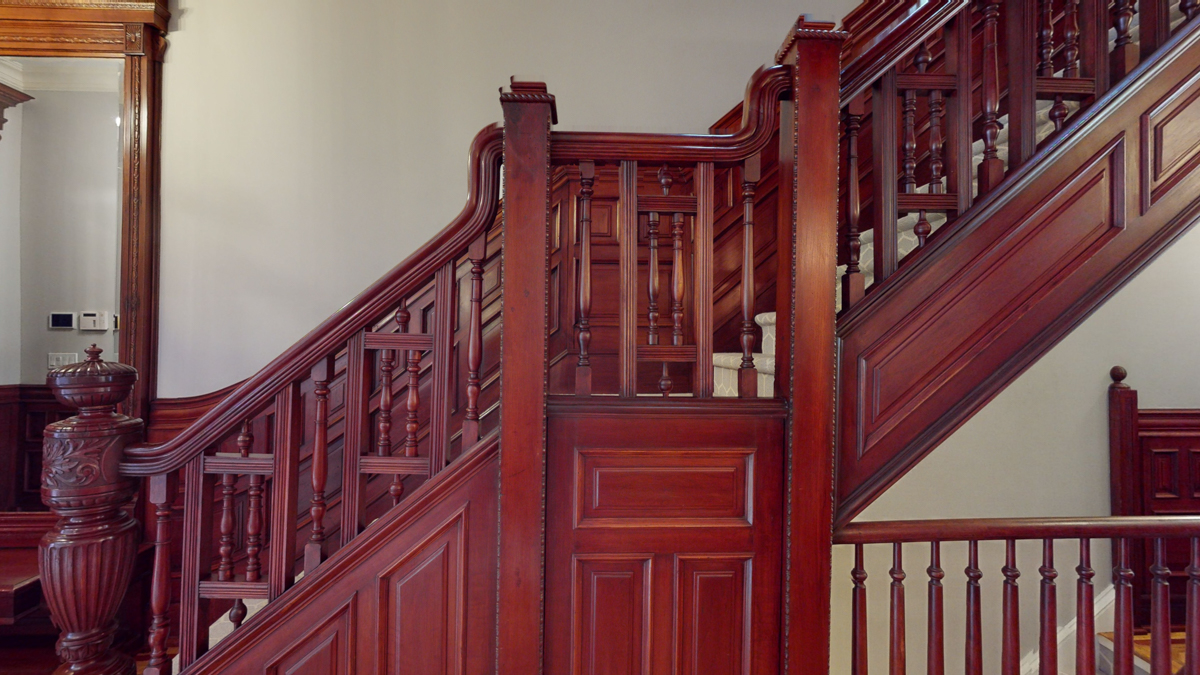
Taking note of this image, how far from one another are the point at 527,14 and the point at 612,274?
1.54m

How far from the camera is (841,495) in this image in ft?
4.80

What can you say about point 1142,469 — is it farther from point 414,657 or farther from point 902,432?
point 414,657

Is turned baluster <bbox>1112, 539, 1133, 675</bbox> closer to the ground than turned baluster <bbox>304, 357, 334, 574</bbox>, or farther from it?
closer to the ground

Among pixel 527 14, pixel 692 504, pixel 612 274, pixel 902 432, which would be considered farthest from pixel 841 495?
pixel 527 14

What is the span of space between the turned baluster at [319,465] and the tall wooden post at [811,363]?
1.21m

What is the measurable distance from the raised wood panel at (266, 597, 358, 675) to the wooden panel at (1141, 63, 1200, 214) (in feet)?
7.87

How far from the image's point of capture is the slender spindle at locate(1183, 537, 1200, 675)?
56.4 inches

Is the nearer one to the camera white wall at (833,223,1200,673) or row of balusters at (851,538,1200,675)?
row of balusters at (851,538,1200,675)

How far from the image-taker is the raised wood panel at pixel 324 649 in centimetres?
146

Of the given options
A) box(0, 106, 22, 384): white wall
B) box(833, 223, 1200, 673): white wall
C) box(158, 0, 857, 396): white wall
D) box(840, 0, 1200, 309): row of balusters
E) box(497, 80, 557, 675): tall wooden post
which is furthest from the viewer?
box(158, 0, 857, 396): white wall

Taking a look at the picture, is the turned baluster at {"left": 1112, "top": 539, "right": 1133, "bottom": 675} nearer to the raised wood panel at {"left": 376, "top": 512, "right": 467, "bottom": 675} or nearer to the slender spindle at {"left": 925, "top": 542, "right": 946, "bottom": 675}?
the slender spindle at {"left": 925, "top": 542, "right": 946, "bottom": 675}

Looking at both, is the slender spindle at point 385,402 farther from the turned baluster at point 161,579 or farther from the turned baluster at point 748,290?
the turned baluster at point 748,290

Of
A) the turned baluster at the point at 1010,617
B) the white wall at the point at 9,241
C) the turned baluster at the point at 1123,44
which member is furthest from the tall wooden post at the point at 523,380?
the white wall at the point at 9,241

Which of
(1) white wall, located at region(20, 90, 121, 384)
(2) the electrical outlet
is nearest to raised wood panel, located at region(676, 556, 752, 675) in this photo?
(1) white wall, located at region(20, 90, 121, 384)
